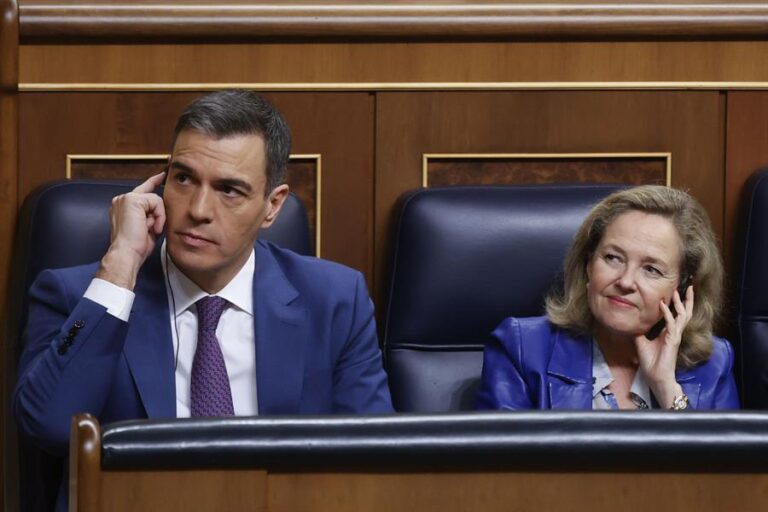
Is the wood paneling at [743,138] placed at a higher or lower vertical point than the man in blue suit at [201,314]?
higher

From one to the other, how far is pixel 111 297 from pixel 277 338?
187 millimetres

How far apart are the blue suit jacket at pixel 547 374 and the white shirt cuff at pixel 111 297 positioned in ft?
1.42

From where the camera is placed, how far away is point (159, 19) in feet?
4.96

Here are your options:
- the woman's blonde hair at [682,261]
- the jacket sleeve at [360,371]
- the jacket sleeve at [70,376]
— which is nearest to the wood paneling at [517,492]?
the jacket sleeve at [70,376]

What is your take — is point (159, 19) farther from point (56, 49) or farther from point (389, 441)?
point (389, 441)

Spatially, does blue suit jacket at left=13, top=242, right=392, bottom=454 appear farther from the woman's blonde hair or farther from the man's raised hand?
the woman's blonde hair

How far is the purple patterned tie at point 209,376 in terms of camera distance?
4.00 ft

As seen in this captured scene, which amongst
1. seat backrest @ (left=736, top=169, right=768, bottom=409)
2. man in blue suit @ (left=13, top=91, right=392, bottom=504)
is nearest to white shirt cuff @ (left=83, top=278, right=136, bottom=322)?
man in blue suit @ (left=13, top=91, right=392, bottom=504)

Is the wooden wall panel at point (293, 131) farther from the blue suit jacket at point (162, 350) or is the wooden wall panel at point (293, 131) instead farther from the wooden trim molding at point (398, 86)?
the blue suit jacket at point (162, 350)

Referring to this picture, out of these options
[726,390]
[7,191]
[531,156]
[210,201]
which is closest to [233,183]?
[210,201]

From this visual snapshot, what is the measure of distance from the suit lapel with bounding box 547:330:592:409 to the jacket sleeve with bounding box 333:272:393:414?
7.9 inches

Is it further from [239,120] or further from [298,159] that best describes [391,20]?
[239,120]

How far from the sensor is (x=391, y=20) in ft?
5.04

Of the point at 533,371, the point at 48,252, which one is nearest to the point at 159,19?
the point at 48,252
